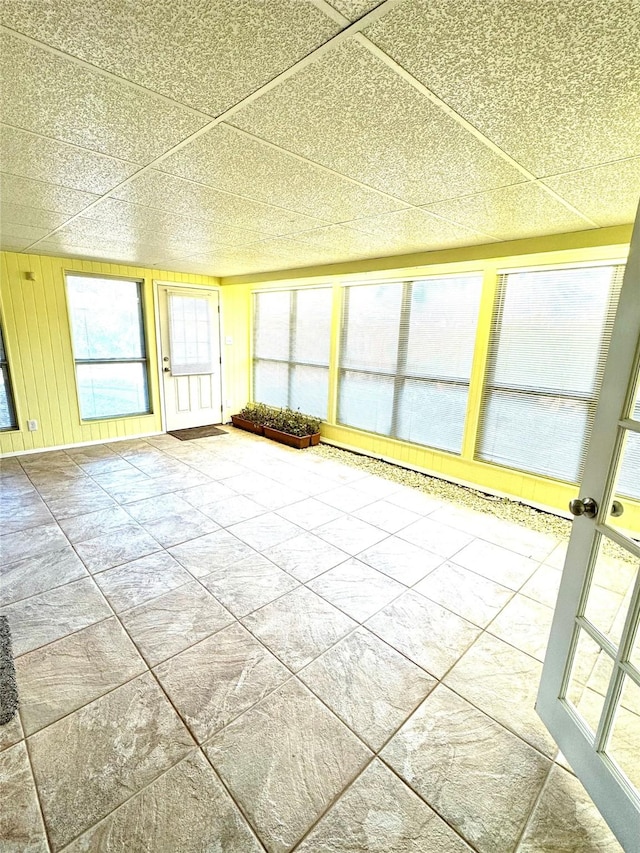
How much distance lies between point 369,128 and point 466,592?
244 centimetres

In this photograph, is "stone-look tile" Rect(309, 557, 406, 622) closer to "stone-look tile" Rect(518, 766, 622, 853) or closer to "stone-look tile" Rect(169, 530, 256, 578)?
"stone-look tile" Rect(169, 530, 256, 578)

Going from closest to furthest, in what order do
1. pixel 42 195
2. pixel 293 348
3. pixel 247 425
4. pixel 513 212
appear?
pixel 42 195 < pixel 513 212 < pixel 293 348 < pixel 247 425

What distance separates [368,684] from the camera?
1.77 meters

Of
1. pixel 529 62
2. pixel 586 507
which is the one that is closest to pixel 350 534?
pixel 586 507

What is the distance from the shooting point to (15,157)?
1.71 m

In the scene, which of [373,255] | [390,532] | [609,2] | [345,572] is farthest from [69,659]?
[373,255]

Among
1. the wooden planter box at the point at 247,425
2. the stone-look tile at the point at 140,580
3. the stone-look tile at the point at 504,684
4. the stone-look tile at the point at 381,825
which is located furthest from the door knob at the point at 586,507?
the wooden planter box at the point at 247,425

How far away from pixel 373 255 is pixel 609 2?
10.6ft

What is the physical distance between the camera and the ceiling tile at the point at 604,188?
1715 mm

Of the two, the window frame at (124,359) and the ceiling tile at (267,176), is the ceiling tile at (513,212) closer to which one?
the ceiling tile at (267,176)

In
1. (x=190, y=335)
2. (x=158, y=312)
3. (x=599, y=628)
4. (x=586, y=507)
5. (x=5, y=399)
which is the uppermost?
(x=158, y=312)

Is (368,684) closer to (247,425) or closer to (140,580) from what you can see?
(140,580)

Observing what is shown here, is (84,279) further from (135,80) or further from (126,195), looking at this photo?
(135,80)

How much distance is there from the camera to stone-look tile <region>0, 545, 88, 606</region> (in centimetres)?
230
